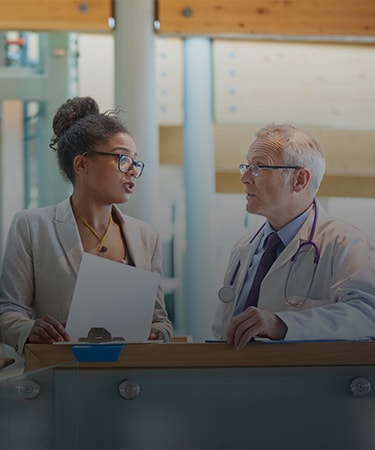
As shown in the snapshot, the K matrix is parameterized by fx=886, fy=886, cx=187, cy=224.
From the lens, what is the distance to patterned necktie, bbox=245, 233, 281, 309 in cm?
279

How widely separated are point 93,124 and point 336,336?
4.09ft

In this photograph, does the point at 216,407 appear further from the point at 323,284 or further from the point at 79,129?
the point at 79,129

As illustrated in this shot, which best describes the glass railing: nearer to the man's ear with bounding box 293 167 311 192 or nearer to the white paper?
the white paper

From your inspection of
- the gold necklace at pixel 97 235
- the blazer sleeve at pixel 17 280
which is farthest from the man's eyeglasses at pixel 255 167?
the blazer sleeve at pixel 17 280

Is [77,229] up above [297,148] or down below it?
below

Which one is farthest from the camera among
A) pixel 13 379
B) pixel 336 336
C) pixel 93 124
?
pixel 93 124

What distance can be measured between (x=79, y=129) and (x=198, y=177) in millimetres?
1442

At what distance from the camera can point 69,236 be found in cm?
294

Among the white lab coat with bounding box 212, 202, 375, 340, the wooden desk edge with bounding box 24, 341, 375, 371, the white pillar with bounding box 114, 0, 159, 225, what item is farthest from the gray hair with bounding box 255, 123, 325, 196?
the white pillar with bounding box 114, 0, 159, 225

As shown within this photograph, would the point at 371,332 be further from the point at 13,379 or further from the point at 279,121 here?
the point at 279,121

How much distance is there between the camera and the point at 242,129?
447 centimetres

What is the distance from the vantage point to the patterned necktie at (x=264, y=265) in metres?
2.79

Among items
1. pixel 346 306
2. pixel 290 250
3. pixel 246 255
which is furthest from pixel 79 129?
pixel 346 306

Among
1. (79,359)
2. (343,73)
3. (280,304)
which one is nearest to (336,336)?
(280,304)
